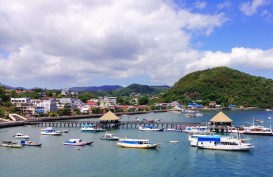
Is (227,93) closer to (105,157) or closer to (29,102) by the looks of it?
(29,102)

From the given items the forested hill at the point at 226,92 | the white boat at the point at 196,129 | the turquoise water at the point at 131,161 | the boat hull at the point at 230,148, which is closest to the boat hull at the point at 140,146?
the turquoise water at the point at 131,161

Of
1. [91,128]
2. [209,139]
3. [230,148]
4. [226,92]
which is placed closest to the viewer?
[230,148]

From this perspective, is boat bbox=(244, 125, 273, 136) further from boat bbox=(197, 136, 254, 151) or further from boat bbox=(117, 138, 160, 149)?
boat bbox=(117, 138, 160, 149)

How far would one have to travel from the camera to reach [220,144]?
4478 cm

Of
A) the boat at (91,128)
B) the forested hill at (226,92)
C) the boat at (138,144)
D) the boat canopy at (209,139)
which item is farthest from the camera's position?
the forested hill at (226,92)

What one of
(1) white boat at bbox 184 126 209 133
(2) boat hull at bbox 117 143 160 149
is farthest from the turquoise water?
(1) white boat at bbox 184 126 209 133

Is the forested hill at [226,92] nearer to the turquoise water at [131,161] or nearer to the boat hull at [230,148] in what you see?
the turquoise water at [131,161]

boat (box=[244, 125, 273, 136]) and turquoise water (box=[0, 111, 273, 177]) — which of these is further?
boat (box=[244, 125, 273, 136])

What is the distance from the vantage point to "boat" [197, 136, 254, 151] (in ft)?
143

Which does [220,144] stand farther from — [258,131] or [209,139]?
[258,131]

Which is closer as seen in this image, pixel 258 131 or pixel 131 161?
pixel 131 161

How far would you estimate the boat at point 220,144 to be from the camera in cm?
4369

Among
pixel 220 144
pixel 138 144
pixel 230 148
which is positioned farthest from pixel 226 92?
pixel 138 144

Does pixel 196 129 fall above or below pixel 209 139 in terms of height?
above
